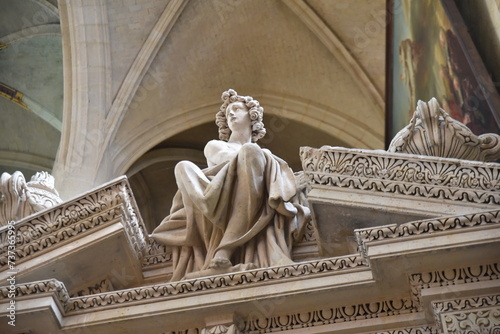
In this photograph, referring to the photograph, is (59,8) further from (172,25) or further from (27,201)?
(27,201)

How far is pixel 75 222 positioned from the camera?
265 inches

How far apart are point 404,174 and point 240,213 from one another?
3.28 feet

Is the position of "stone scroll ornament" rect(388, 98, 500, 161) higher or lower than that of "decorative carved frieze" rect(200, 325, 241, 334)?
higher

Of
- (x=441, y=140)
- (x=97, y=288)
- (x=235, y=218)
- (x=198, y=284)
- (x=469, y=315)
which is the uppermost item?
(x=441, y=140)

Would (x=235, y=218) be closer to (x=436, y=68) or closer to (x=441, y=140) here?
(x=441, y=140)

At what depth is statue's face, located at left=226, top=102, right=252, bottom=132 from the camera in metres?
7.59

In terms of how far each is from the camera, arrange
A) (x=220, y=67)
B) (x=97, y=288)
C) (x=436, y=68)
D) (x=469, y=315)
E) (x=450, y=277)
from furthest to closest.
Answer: (x=220, y=67)
(x=436, y=68)
(x=97, y=288)
(x=450, y=277)
(x=469, y=315)

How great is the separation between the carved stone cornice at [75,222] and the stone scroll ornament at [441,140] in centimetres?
163

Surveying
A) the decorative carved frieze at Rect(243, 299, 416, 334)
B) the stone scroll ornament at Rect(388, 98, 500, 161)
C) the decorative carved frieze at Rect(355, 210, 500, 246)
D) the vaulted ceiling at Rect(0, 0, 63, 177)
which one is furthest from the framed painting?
the vaulted ceiling at Rect(0, 0, 63, 177)

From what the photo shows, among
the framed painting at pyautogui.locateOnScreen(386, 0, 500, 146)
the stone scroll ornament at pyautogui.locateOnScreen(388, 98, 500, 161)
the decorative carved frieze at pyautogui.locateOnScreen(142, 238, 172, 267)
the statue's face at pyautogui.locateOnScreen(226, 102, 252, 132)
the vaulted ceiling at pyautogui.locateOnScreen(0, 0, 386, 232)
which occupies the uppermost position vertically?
the vaulted ceiling at pyautogui.locateOnScreen(0, 0, 386, 232)

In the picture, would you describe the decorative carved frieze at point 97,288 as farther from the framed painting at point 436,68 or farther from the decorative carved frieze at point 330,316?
the framed painting at point 436,68

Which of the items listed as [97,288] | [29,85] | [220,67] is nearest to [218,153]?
[97,288]

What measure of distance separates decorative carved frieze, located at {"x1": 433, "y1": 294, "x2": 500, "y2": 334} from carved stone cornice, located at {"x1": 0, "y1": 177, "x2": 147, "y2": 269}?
202cm

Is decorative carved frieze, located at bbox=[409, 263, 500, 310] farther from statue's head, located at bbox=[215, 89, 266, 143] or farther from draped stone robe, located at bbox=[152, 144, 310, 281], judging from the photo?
statue's head, located at bbox=[215, 89, 266, 143]
